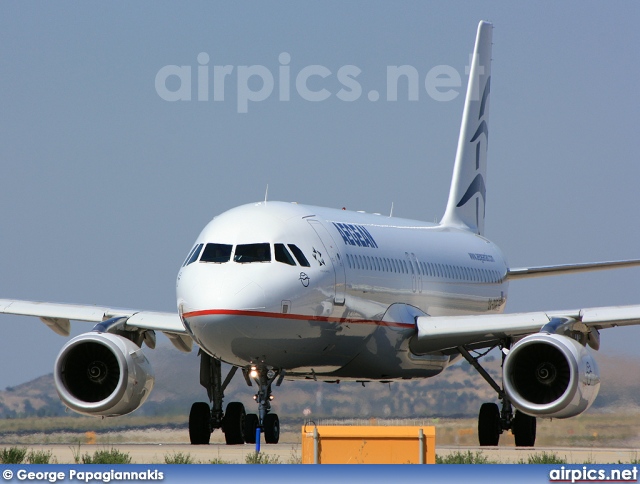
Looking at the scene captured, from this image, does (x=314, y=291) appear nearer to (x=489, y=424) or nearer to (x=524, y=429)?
(x=489, y=424)

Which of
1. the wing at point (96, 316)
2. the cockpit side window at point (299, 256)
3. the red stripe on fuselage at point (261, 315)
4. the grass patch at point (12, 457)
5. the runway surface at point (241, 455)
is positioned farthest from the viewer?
the wing at point (96, 316)

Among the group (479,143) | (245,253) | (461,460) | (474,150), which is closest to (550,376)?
(461,460)

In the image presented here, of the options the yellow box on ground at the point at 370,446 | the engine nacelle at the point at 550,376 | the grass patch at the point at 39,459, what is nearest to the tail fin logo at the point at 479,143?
the engine nacelle at the point at 550,376

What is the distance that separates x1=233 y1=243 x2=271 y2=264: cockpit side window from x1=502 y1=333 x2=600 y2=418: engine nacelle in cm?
417

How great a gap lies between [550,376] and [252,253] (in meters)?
5.14

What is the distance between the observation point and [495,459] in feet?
73.5

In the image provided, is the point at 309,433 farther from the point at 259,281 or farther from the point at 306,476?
the point at 259,281

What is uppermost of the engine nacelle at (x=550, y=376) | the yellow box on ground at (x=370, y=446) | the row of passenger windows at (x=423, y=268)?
the row of passenger windows at (x=423, y=268)

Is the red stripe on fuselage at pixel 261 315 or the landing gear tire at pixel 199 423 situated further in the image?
the landing gear tire at pixel 199 423

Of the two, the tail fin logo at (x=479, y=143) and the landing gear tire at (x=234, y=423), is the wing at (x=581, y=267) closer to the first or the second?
the tail fin logo at (x=479, y=143)

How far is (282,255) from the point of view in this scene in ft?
78.6

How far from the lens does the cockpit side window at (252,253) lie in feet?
77.6

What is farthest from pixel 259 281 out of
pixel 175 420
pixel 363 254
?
pixel 175 420

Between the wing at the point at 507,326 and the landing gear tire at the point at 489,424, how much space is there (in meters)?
1.20
